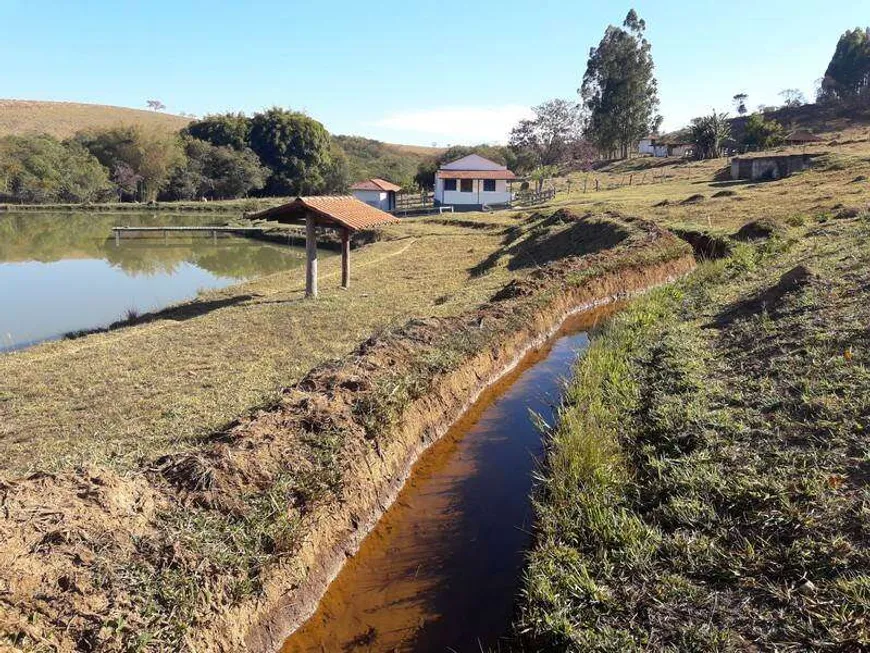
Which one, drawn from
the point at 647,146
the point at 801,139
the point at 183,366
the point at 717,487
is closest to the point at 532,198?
the point at 801,139

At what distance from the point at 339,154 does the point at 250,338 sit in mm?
68015

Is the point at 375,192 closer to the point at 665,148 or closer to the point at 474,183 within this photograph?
the point at 474,183

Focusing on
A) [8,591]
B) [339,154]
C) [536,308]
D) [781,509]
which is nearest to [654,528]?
[781,509]

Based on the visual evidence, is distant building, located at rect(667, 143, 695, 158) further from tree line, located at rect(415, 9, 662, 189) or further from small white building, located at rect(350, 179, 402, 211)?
small white building, located at rect(350, 179, 402, 211)

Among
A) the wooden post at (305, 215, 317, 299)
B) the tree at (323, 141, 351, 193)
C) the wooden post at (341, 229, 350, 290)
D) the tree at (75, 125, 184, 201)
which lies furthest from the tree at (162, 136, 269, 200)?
the wooden post at (305, 215, 317, 299)

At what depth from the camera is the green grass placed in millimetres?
3818

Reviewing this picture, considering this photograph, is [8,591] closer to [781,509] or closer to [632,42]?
[781,509]

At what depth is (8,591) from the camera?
11.8 feet

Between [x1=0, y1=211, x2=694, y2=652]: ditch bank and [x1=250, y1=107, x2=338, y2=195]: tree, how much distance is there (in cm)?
6525

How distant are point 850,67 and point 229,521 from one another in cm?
10861

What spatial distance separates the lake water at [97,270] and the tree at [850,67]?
90.1m

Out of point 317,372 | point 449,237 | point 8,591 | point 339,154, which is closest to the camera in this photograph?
point 8,591

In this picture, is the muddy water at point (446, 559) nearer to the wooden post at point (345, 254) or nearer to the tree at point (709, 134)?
the wooden post at point (345, 254)

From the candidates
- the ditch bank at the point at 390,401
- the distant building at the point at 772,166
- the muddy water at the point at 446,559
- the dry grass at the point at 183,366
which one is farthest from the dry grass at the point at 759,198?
the muddy water at the point at 446,559
